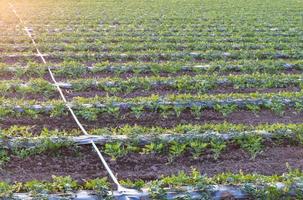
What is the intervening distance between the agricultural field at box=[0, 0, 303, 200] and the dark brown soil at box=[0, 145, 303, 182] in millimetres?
13

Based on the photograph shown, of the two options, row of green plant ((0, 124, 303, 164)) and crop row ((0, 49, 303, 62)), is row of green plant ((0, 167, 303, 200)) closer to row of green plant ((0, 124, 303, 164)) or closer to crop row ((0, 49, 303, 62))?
row of green plant ((0, 124, 303, 164))

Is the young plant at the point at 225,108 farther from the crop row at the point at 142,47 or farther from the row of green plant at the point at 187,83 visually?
the crop row at the point at 142,47

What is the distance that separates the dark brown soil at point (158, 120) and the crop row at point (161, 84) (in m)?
1.35

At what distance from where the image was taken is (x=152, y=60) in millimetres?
12086

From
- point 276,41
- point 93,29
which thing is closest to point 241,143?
point 276,41

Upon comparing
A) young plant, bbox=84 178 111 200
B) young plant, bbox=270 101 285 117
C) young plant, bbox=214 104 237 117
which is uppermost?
young plant, bbox=84 178 111 200

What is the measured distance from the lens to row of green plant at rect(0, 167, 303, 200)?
17.4 ft

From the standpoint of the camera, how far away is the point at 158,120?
786 cm

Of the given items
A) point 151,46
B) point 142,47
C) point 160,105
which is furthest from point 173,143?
point 151,46

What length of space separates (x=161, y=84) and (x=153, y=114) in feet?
5.71

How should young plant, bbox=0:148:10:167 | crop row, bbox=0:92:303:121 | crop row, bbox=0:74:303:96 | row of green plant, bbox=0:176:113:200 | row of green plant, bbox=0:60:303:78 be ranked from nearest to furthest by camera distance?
row of green plant, bbox=0:176:113:200 < young plant, bbox=0:148:10:167 < crop row, bbox=0:92:303:121 < crop row, bbox=0:74:303:96 < row of green plant, bbox=0:60:303:78

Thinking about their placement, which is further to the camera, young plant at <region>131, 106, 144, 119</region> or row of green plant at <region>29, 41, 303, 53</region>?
row of green plant at <region>29, 41, 303, 53</region>

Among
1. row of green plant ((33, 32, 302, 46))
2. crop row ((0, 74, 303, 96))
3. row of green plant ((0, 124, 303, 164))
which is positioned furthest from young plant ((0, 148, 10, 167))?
row of green plant ((33, 32, 302, 46))

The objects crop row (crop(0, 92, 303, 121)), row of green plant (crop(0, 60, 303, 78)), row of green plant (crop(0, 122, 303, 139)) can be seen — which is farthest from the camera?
row of green plant (crop(0, 60, 303, 78))
